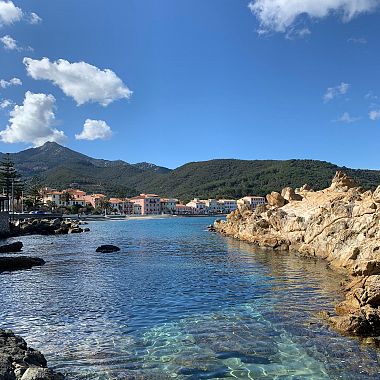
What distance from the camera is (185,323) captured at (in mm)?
15398

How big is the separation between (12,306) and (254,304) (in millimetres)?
10766

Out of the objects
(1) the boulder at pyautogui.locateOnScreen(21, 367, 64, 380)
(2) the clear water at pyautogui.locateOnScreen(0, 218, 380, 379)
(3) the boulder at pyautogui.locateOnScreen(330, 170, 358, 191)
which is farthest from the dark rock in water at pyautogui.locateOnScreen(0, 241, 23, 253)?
(3) the boulder at pyautogui.locateOnScreen(330, 170, 358, 191)

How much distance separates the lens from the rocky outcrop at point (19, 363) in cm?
813

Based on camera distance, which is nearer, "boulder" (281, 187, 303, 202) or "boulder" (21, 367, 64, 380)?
"boulder" (21, 367, 64, 380)

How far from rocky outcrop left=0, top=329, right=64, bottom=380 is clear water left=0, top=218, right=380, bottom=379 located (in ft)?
4.08

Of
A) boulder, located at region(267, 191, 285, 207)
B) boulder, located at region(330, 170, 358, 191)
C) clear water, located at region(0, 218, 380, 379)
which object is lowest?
clear water, located at region(0, 218, 380, 379)

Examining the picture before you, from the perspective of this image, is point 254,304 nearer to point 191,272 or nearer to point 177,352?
point 177,352

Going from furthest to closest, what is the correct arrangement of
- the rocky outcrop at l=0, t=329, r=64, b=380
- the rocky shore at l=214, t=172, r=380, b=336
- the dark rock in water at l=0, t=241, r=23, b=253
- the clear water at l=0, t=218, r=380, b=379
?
the dark rock in water at l=0, t=241, r=23, b=253, the rocky shore at l=214, t=172, r=380, b=336, the clear water at l=0, t=218, r=380, b=379, the rocky outcrop at l=0, t=329, r=64, b=380

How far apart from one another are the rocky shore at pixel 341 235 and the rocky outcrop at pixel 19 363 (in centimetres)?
970

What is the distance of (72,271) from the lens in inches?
1139

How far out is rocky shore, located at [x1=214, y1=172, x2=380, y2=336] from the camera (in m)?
15.0

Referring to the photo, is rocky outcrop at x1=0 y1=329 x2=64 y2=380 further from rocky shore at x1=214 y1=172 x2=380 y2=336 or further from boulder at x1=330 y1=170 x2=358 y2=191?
boulder at x1=330 y1=170 x2=358 y2=191

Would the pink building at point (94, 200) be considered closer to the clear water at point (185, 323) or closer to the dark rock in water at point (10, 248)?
the dark rock in water at point (10, 248)

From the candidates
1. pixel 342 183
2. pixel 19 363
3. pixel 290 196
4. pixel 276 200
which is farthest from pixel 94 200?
pixel 19 363
